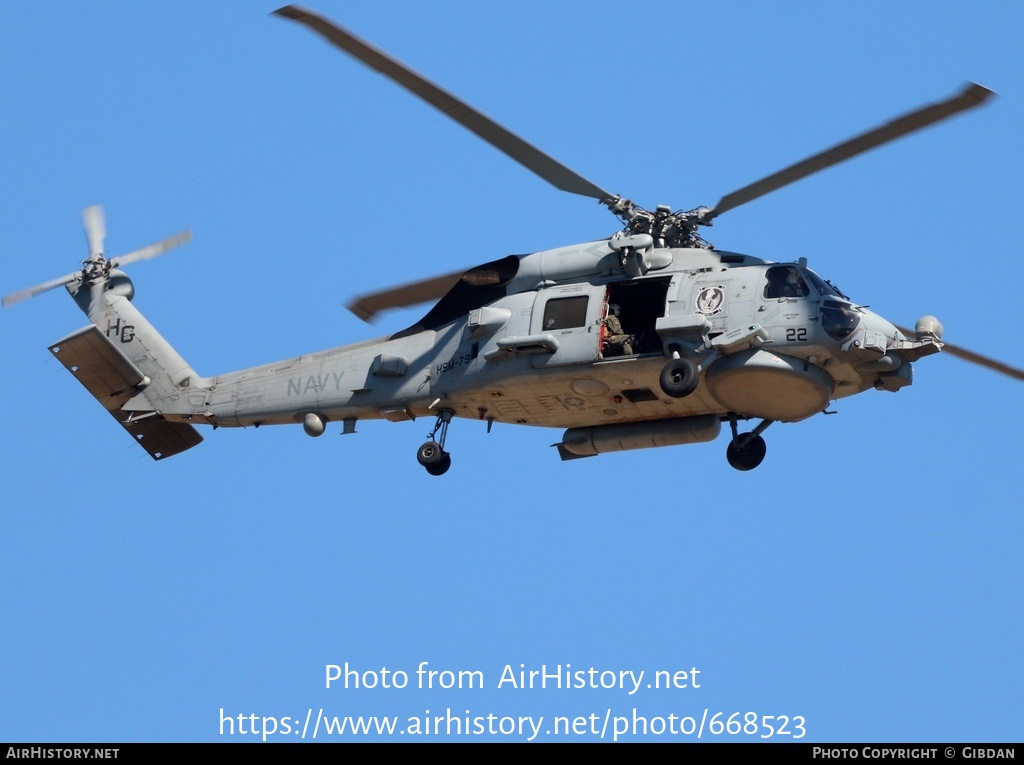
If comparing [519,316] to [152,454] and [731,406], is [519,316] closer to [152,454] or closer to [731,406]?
[731,406]

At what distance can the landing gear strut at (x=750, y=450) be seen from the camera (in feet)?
76.1

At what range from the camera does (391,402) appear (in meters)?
24.7

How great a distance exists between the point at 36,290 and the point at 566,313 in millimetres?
8832

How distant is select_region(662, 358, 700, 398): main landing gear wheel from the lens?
22.0 metres

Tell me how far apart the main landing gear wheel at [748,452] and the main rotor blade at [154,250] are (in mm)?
9418

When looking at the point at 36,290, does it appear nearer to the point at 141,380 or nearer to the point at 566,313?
the point at 141,380

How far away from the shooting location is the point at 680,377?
22.1m

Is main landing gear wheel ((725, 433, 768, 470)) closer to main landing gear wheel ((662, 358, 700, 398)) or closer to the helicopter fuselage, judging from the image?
the helicopter fuselage

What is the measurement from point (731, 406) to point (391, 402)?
16.3 feet

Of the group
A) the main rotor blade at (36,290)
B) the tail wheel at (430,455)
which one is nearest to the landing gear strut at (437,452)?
the tail wheel at (430,455)

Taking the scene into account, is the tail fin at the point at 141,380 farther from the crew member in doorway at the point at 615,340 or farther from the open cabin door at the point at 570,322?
the crew member in doorway at the point at 615,340

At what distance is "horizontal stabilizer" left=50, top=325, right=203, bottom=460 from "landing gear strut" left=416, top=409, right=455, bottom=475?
14.7 feet

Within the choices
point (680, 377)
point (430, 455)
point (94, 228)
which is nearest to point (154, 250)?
point (94, 228)
